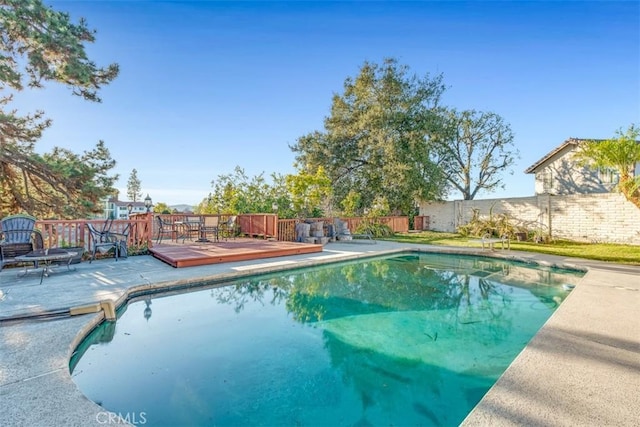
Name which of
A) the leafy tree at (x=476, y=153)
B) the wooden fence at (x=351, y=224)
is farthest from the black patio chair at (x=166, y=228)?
the leafy tree at (x=476, y=153)

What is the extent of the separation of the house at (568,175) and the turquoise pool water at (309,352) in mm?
Result: 12001

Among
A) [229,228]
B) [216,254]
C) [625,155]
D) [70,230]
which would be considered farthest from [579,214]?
[70,230]

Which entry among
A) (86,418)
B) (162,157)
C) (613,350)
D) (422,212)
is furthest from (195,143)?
(613,350)

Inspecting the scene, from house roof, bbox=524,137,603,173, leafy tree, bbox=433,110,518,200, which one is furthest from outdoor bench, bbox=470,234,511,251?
leafy tree, bbox=433,110,518,200

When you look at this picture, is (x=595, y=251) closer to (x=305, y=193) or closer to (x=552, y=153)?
(x=552, y=153)

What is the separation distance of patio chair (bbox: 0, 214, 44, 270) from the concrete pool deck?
40 cm

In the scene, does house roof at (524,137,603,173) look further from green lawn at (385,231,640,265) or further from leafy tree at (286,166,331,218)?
leafy tree at (286,166,331,218)

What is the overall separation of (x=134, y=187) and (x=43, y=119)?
134 feet

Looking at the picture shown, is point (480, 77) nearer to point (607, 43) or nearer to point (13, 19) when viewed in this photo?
point (607, 43)

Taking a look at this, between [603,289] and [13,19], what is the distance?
46.4 ft

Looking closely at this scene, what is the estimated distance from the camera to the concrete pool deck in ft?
6.35

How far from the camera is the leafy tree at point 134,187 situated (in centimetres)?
4672

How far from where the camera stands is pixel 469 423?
1889mm

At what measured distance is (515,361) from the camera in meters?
2.71
